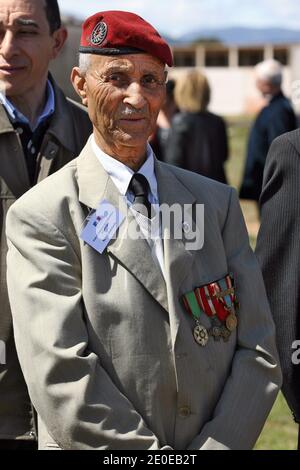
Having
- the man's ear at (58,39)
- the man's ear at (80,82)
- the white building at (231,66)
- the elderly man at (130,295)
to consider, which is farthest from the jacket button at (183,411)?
the white building at (231,66)

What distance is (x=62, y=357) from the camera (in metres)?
2.49

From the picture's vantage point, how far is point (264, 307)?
9.04ft

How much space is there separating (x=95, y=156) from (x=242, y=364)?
0.73 m

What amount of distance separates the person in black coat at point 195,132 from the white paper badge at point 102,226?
5.49 m

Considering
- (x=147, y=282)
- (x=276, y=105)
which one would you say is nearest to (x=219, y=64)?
(x=276, y=105)

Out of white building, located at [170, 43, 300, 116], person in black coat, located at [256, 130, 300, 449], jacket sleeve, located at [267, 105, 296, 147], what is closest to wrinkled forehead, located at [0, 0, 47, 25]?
person in black coat, located at [256, 130, 300, 449]

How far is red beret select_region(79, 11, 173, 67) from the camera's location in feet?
A: 8.66

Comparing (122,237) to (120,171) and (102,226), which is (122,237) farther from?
(120,171)

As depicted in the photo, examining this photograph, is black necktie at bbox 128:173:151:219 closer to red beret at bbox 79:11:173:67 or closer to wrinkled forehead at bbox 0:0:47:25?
red beret at bbox 79:11:173:67

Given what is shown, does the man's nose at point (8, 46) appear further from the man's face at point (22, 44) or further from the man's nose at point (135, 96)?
the man's nose at point (135, 96)

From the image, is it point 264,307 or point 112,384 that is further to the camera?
point 264,307

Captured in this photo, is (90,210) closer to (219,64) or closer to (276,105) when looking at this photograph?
(276,105)

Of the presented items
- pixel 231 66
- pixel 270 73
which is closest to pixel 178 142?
pixel 270 73

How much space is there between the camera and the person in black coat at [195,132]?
8172 millimetres
